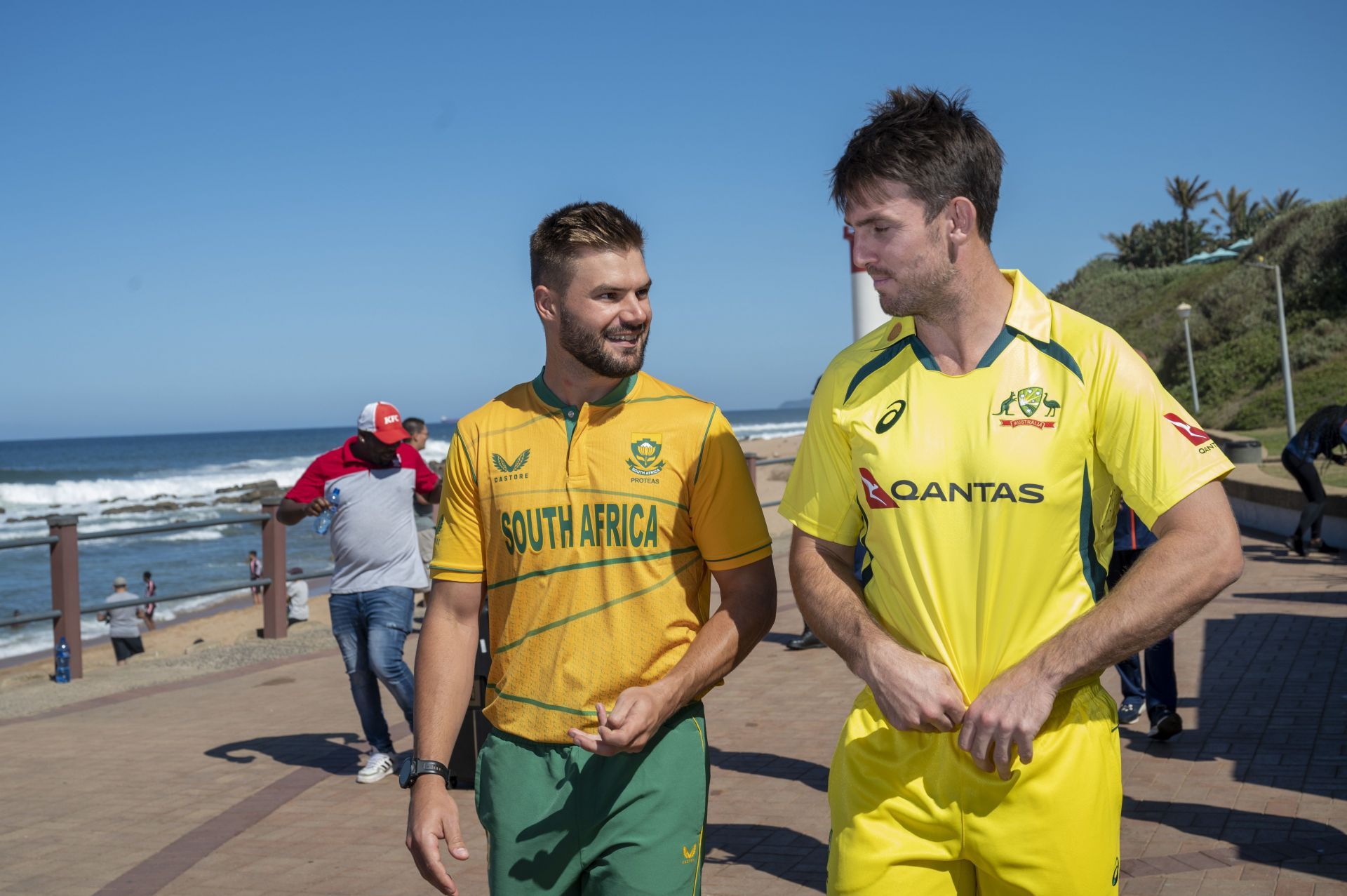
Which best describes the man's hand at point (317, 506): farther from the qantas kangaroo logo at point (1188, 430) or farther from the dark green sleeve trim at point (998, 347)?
the qantas kangaroo logo at point (1188, 430)

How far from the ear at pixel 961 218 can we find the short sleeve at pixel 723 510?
28.0 inches

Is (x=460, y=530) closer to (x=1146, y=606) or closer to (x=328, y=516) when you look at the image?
(x=1146, y=606)

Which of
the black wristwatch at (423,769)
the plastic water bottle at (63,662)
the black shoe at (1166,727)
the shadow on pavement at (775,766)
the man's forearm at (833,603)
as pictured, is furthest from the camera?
the plastic water bottle at (63,662)

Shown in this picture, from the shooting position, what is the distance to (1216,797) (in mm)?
5805

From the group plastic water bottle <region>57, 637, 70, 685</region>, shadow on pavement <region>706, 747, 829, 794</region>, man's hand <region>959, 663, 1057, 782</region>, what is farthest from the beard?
plastic water bottle <region>57, 637, 70, 685</region>

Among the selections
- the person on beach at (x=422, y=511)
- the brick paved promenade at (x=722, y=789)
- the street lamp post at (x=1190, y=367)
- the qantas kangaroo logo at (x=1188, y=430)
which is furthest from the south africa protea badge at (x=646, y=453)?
the street lamp post at (x=1190, y=367)

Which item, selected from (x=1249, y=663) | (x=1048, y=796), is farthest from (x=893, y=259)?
(x=1249, y=663)

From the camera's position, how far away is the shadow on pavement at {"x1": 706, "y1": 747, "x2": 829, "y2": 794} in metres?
6.54

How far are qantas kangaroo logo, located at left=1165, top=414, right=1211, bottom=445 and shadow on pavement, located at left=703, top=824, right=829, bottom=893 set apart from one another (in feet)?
10.8

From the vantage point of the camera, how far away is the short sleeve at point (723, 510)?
2.74 m

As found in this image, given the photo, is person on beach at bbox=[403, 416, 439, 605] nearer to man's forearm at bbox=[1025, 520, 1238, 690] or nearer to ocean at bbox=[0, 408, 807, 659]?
ocean at bbox=[0, 408, 807, 659]

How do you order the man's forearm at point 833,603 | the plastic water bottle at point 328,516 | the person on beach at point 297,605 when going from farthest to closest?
the person on beach at point 297,605, the plastic water bottle at point 328,516, the man's forearm at point 833,603

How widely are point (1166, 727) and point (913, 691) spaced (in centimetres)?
533

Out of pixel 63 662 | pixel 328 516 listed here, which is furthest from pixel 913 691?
pixel 63 662
